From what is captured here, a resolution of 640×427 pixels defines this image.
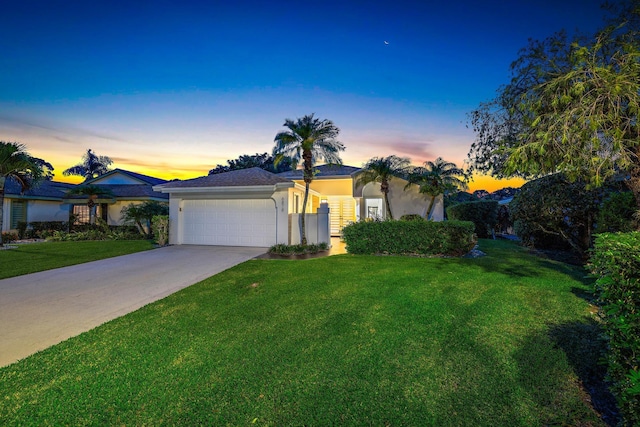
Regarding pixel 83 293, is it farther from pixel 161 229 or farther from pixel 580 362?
pixel 580 362

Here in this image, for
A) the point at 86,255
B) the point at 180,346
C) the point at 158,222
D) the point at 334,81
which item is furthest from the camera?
the point at 158,222

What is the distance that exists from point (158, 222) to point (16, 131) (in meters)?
9.59

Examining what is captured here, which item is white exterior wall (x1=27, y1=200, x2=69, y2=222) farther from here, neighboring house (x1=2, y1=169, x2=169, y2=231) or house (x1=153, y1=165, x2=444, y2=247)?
house (x1=153, y1=165, x2=444, y2=247)

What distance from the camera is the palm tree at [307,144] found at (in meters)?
12.7

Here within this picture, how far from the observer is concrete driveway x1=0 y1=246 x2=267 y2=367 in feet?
14.8

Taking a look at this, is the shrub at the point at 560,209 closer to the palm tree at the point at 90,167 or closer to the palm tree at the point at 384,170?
the palm tree at the point at 384,170

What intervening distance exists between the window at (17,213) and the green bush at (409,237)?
70.4 ft

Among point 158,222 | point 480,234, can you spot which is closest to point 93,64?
point 158,222

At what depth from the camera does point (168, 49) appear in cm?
1123

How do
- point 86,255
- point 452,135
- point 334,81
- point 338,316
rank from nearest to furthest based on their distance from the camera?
point 338,316
point 86,255
point 334,81
point 452,135

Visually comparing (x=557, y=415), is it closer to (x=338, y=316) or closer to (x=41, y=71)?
(x=338, y=316)

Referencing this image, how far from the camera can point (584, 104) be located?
534 cm

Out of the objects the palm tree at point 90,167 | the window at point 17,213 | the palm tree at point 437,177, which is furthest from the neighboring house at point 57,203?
the palm tree at point 90,167

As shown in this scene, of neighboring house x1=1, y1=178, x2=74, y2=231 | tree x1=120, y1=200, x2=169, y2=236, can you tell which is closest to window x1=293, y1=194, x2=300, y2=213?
tree x1=120, y1=200, x2=169, y2=236
